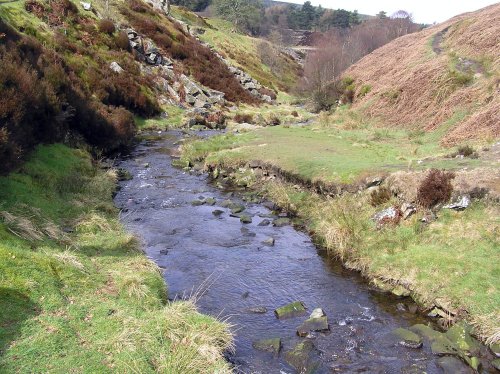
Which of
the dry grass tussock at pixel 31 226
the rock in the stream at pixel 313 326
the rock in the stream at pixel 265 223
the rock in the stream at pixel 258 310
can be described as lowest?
the rock in the stream at pixel 258 310

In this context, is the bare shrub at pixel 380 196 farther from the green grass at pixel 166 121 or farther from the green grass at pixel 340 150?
the green grass at pixel 166 121

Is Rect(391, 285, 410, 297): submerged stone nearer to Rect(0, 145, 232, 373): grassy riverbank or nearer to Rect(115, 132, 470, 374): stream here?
Rect(115, 132, 470, 374): stream

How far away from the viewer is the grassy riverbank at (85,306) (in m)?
8.03

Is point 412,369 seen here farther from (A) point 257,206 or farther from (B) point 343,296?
(A) point 257,206

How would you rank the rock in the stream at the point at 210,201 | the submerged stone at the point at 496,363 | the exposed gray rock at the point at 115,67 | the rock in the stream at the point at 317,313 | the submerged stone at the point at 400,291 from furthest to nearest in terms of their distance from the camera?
the exposed gray rock at the point at 115,67 < the rock in the stream at the point at 210,201 < the submerged stone at the point at 400,291 < the rock in the stream at the point at 317,313 < the submerged stone at the point at 496,363

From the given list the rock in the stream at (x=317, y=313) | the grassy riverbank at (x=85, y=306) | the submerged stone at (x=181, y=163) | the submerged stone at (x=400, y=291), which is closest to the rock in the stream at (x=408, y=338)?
the rock in the stream at (x=317, y=313)

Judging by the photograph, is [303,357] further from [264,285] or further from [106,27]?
[106,27]

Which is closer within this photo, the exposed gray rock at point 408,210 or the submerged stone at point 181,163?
the exposed gray rock at point 408,210

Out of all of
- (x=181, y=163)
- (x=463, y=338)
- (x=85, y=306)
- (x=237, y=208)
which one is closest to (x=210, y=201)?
(x=237, y=208)

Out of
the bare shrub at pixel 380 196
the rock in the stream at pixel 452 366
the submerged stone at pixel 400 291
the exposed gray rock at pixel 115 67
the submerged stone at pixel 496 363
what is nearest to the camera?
the rock in the stream at pixel 452 366

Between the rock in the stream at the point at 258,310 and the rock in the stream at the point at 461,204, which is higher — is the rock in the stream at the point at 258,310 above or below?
below

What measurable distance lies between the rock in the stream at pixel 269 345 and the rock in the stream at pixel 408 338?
9.91 ft

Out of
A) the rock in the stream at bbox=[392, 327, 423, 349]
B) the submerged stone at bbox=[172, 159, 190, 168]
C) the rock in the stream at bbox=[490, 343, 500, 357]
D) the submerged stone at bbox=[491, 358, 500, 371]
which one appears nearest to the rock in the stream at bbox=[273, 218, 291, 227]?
the rock in the stream at bbox=[392, 327, 423, 349]

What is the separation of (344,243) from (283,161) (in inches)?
362
